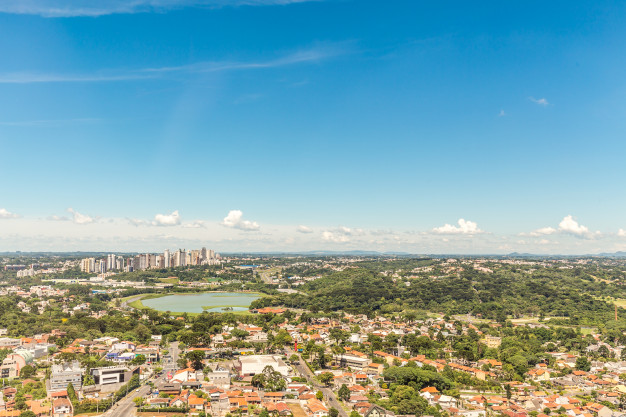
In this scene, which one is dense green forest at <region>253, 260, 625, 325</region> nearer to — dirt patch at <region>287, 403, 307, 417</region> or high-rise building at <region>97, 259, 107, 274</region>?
dirt patch at <region>287, 403, 307, 417</region>

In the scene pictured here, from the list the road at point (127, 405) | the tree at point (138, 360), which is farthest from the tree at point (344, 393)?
the tree at point (138, 360)

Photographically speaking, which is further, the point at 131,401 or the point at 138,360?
the point at 138,360

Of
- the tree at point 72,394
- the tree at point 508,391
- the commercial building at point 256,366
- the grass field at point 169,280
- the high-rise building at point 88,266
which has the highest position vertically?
the high-rise building at point 88,266

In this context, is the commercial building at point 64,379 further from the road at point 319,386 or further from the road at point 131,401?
the road at point 319,386

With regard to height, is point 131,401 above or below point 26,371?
below

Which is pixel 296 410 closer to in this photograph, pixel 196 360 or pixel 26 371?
pixel 196 360

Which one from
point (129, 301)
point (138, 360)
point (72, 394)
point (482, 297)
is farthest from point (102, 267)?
point (72, 394)
